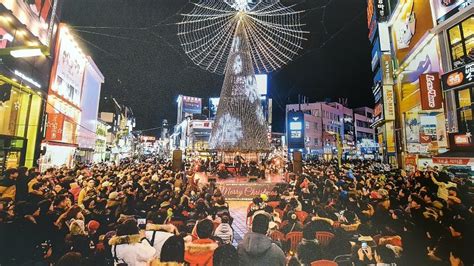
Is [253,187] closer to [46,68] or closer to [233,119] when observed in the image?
[233,119]

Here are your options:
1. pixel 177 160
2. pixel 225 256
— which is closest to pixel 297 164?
pixel 177 160

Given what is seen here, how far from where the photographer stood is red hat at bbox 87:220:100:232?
4.35 meters

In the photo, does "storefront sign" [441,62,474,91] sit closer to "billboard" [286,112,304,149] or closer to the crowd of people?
the crowd of people

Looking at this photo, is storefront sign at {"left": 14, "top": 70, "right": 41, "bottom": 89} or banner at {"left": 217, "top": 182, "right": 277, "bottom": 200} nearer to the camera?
storefront sign at {"left": 14, "top": 70, "right": 41, "bottom": 89}

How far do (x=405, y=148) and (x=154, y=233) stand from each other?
21955 mm

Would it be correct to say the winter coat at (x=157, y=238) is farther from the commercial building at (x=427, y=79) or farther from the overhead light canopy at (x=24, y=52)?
the commercial building at (x=427, y=79)

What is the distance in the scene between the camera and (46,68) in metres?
15.7

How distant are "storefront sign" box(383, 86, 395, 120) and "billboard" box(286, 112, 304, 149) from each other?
24.3m

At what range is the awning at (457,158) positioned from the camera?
10203 millimetres

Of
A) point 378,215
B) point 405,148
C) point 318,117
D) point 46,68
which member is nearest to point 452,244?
point 378,215

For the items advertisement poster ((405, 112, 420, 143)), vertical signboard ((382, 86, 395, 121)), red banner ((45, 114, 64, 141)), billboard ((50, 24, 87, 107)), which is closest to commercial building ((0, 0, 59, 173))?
red banner ((45, 114, 64, 141))

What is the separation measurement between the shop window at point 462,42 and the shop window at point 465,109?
4.70ft

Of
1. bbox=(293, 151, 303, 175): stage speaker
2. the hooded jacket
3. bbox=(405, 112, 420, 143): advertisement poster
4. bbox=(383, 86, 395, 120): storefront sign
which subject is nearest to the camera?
the hooded jacket

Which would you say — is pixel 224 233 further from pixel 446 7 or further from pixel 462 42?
pixel 446 7
